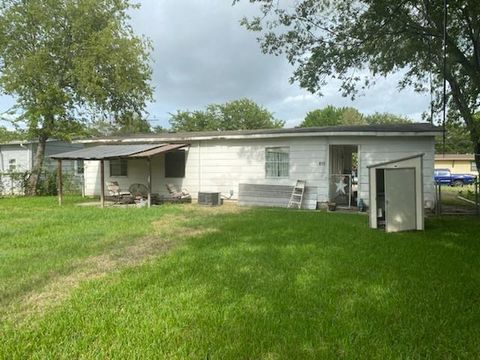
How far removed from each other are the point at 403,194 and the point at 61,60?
1813 cm

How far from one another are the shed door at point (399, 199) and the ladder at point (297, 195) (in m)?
4.85

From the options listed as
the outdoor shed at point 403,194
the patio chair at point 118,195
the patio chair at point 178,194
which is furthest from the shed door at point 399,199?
the patio chair at point 118,195

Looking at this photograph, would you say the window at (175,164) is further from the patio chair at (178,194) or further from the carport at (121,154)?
the patio chair at (178,194)

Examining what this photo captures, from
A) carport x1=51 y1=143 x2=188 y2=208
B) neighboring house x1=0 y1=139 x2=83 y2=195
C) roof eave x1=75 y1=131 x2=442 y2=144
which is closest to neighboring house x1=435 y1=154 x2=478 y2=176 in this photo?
roof eave x1=75 y1=131 x2=442 y2=144

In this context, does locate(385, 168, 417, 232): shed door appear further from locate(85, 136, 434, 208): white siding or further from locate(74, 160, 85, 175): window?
locate(74, 160, 85, 175): window

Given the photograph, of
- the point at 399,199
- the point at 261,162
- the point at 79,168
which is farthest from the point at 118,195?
the point at 399,199

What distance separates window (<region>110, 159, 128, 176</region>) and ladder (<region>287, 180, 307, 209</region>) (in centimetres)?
777

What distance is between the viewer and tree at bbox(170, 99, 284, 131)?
157ft

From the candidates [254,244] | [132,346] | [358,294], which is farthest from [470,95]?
[132,346]

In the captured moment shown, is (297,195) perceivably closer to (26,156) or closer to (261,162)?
(261,162)

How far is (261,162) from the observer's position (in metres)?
14.4

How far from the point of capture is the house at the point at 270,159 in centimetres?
1252

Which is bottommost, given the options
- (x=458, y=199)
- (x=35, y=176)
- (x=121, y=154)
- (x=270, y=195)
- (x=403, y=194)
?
(x=458, y=199)

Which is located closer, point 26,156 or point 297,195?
point 297,195
